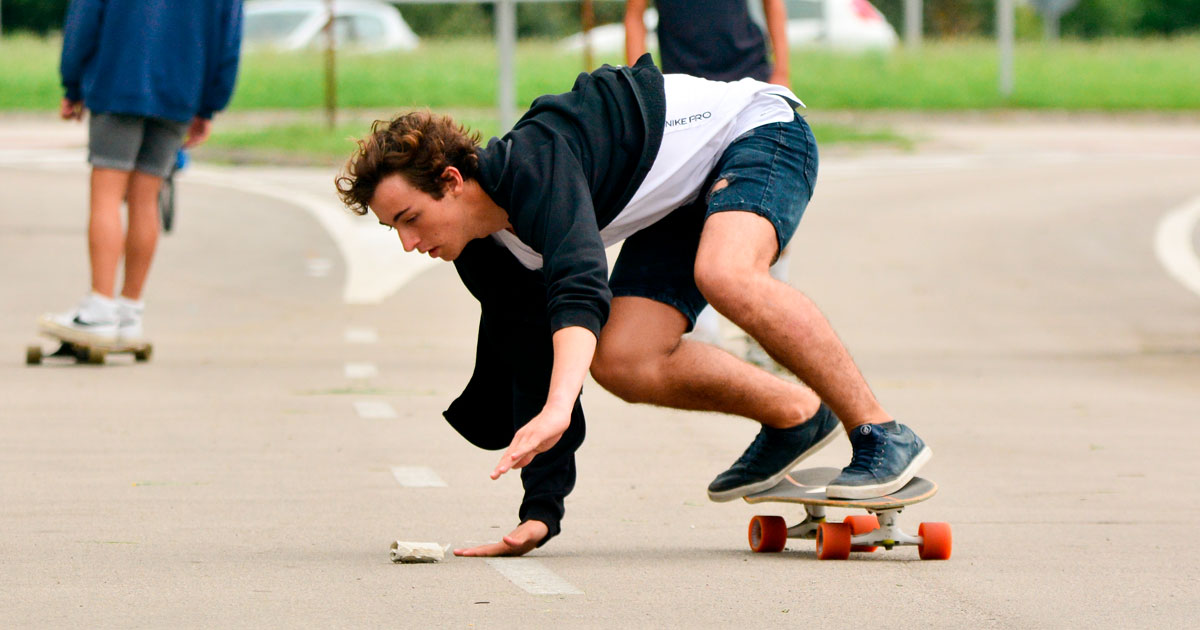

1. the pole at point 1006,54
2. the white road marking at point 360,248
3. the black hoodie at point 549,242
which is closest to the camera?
the black hoodie at point 549,242

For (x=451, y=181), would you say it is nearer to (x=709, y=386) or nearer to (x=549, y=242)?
(x=549, y=242)

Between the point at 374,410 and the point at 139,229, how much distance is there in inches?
69.6

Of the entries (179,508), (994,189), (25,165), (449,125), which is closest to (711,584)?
(449,125)

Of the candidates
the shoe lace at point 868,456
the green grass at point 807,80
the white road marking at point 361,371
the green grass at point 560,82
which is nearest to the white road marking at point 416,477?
the shoe lace at point 868,456

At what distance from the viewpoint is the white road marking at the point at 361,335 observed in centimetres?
907

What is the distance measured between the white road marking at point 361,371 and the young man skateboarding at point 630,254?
3057 millimetres

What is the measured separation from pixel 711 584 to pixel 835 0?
2966 cm

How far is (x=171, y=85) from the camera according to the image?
8.16 meters

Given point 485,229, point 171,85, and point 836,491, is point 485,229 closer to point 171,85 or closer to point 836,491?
point 836,491

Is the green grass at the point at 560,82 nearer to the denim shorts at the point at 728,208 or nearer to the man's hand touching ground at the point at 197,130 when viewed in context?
the man's hand touching ground at the point at 197,130

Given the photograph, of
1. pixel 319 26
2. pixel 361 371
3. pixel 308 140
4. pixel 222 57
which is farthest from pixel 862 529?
pixel 319 26

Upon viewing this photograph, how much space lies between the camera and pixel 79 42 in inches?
321

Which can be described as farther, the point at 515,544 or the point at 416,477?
the point at 416,477

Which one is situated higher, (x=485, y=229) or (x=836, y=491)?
(x=485, y=229)
